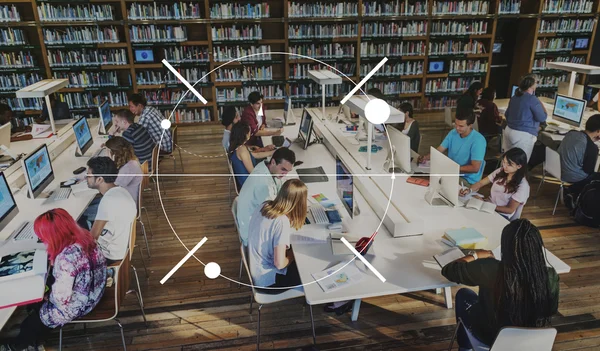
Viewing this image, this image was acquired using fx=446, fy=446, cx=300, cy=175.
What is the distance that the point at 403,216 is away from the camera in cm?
321

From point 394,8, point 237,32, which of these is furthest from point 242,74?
point 394,8

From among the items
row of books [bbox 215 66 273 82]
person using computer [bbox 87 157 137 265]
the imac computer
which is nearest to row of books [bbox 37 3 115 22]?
row of books [bbox 215 66 273 82]

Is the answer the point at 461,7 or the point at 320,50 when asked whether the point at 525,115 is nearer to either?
the point at 461,7

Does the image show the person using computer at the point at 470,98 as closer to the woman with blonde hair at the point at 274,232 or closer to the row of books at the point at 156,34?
the woman with blonde hair at the point at 274,232

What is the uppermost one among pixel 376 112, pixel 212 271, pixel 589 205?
pixel 376 112

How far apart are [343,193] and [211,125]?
5.31 metres

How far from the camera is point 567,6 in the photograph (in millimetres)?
8336

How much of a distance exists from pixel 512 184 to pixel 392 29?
527 cm

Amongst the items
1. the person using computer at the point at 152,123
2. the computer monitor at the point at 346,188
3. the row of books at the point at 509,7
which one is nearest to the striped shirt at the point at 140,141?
the person using computer at the point at 152,123

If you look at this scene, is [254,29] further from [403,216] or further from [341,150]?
[403,216]

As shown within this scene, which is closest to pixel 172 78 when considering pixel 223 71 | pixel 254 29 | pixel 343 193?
pixel 223 71

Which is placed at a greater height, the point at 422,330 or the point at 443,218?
the point at 443,218

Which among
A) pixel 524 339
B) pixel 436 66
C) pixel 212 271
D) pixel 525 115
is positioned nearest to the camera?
pixel 524 339

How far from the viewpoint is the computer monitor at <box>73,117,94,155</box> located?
4707 millimetres
